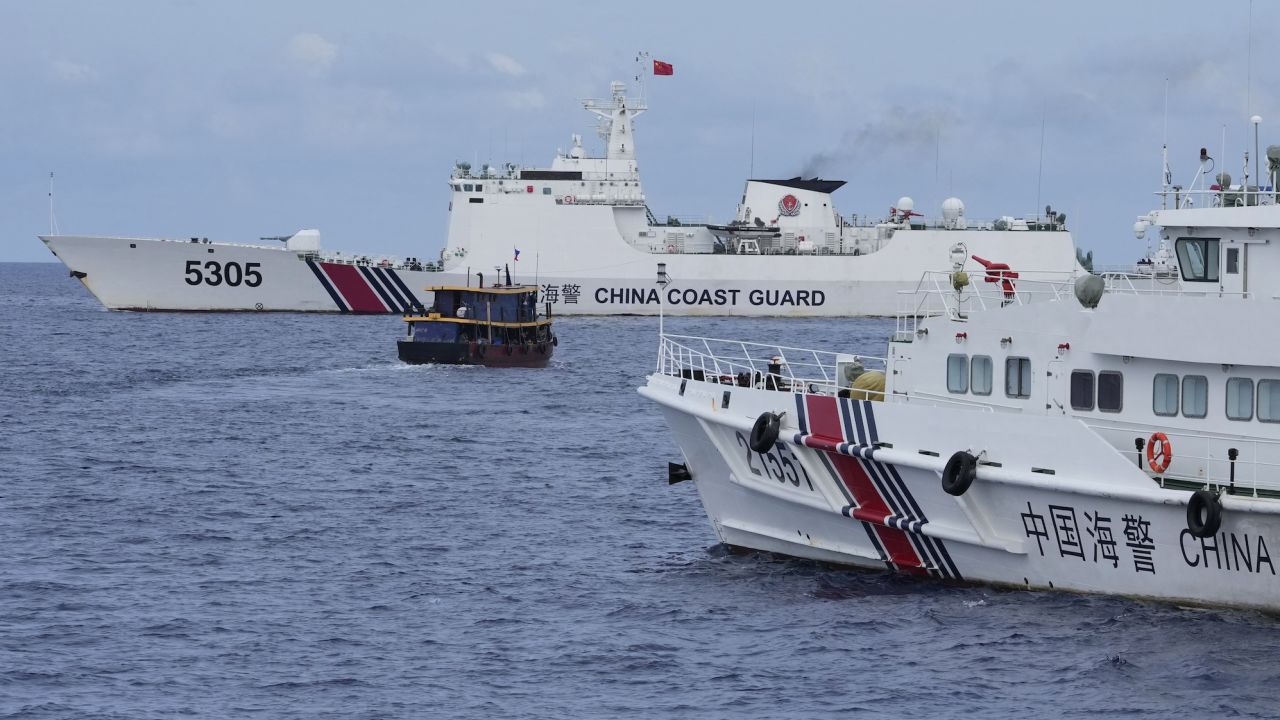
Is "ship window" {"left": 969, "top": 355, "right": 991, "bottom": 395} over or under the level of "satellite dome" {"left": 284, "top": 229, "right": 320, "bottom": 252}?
under

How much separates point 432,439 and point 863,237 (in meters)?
45.2

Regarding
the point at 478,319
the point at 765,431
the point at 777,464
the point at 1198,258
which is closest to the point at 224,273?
the point at 478,319

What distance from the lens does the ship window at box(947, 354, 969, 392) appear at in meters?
20.5

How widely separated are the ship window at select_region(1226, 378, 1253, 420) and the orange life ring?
91 cm

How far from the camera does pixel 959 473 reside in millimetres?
18922

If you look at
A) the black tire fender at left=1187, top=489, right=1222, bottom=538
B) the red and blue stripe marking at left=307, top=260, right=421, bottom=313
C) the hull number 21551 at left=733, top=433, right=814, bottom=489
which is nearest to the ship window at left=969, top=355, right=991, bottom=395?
the hull number 21551 at left=733, top=433, right=814, bottom=489

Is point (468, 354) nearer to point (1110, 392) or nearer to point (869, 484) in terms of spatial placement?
point (869, 484)

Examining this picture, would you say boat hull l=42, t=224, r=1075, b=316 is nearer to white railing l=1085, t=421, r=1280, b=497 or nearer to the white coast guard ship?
the white coast guard ship

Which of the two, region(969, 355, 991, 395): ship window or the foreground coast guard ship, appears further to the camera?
the foreground coast guard ship

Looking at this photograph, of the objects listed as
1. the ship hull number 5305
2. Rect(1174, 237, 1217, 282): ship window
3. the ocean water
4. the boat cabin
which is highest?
the ship hull number 5305

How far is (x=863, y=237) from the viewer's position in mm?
77500

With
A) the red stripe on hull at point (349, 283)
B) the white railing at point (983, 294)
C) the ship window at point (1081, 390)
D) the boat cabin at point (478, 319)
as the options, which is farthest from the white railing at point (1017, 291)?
the red stripe on hull at point (349, 283)

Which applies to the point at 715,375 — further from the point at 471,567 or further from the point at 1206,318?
the point at 1206,318

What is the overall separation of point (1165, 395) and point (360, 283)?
188 feet
